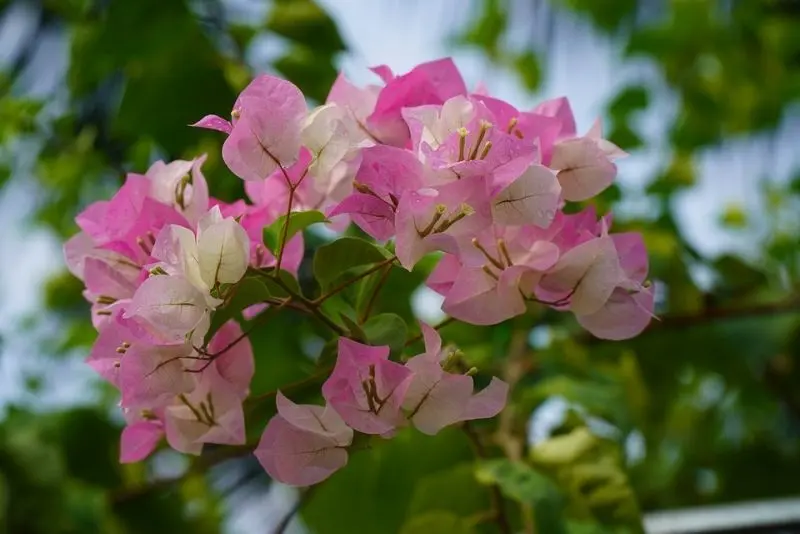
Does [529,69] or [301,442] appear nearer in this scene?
[301,442]

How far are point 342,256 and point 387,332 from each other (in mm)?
29

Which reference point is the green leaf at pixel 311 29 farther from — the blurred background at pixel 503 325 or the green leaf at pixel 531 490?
the green leaf at pixel 531 490

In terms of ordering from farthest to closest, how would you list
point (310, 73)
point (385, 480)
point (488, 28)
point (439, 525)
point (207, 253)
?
point (488, 28)
point (310, 73)
point (385, 480)
point (439, 525)
point (207, 253)

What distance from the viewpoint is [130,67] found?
2.24ft

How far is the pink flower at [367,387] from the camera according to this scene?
0.27 meters

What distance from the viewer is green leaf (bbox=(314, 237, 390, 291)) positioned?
290mm

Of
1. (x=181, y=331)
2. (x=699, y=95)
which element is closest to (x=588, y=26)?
(x=699, y=95)

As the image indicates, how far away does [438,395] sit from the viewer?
0.89ft

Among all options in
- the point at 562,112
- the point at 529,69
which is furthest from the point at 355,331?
the point at 529,69

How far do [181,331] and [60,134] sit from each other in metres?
0.63

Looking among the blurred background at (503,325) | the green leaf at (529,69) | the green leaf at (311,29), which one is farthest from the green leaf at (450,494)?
the green leaf at (529,69)

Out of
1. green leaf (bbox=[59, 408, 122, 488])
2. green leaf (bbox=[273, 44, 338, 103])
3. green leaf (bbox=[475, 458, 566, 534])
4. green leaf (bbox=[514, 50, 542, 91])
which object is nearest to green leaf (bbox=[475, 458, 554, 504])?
green leaf (bbox=[475, 458, 566, 534])

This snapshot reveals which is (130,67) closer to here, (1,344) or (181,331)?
(1,344)

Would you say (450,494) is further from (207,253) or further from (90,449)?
(90,449)
